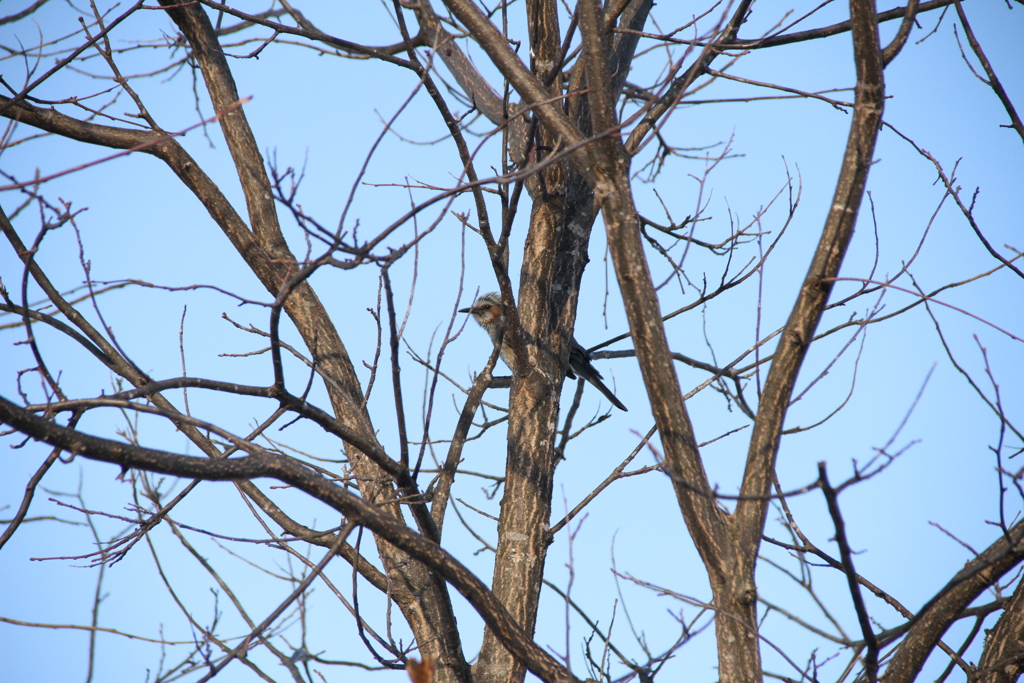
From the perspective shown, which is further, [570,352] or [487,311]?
[487,311]

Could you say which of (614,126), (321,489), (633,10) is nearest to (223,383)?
(321,489)

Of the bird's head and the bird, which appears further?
the bird's head

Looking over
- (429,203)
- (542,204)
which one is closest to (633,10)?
(542,204)

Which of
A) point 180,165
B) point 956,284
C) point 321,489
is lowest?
point 321,489

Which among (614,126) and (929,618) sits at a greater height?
(614,126)

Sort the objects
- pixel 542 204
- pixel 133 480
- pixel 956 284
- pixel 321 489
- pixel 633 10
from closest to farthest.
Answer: pixel 321 489 < pixel 956 284 < pixel 133 480 < pixel 542 204 < pixel 633 10

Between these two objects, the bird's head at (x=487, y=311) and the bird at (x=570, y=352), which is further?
the bird's head at (x=487, y=311)

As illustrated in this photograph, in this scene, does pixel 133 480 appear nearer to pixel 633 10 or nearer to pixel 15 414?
pixel 15 414

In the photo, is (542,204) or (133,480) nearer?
(133,480)

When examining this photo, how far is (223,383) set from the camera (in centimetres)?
244

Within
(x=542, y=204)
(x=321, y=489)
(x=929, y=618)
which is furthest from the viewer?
(x=542, y=204)

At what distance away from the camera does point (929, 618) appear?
98.3 inches

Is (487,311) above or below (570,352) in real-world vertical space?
above

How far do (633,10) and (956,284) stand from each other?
274cm
